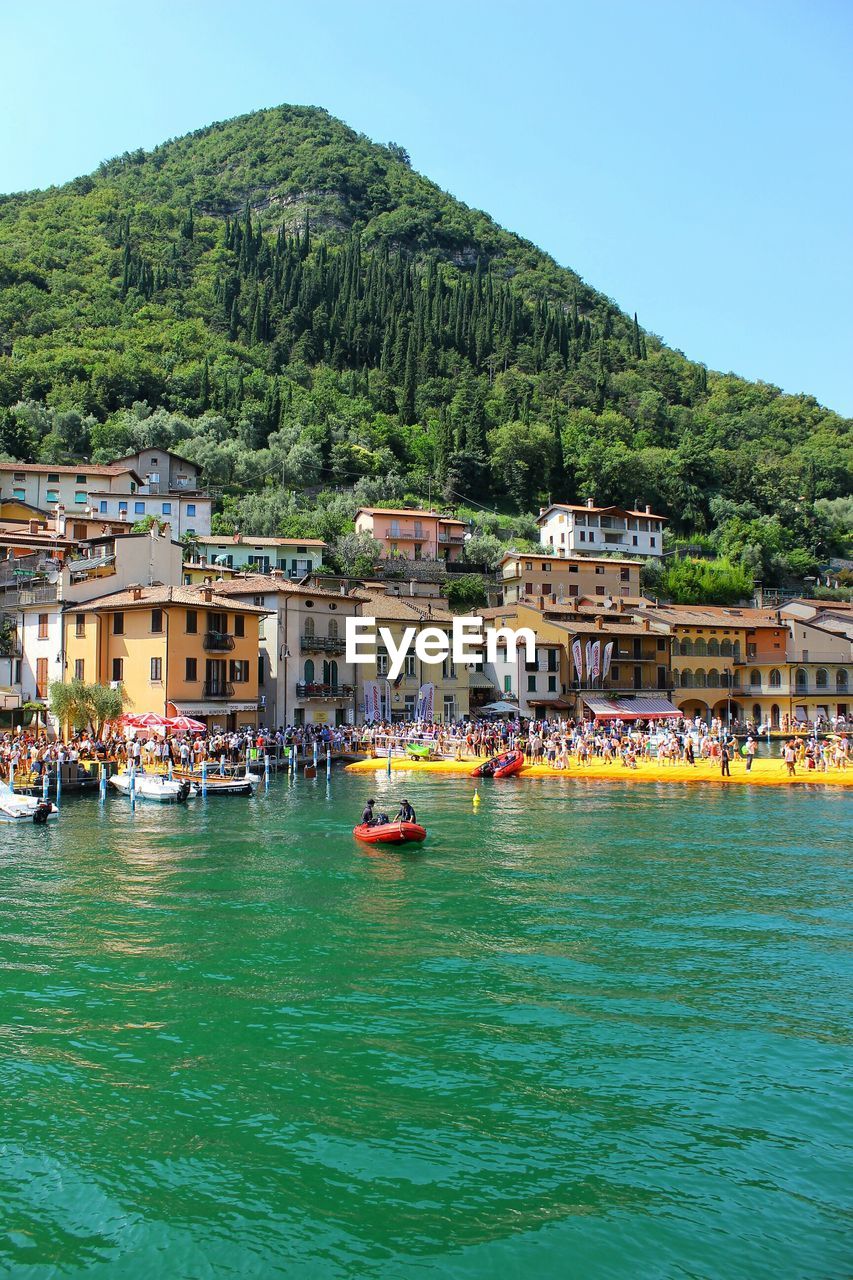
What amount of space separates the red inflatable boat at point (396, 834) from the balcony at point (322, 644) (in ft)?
103

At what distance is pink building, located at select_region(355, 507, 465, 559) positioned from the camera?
9481 centimetres

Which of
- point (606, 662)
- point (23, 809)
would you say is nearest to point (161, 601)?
point (23, 809)

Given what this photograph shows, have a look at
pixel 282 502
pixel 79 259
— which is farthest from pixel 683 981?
pixel 79 259

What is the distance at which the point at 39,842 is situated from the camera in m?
32.9

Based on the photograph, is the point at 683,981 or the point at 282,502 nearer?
the point at 683,981

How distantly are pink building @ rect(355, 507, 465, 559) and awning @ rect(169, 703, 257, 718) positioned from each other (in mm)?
38398

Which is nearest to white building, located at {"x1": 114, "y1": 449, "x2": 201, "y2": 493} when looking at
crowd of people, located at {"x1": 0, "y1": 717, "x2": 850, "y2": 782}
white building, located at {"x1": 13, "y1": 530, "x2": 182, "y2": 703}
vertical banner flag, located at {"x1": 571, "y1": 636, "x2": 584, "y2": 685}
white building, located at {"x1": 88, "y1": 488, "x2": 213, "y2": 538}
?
white building, located at {"x1": 88, "y1": 488, "x2": 213, "y2": 538}

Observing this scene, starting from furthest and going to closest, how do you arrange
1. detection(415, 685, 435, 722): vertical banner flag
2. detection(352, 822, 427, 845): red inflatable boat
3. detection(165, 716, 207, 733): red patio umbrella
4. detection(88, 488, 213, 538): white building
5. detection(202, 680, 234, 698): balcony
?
detection(88, 488, 213, 538): white building < detection(415, 685, 435, 722): vertical banner flag < detection(202, 680, 234, 698): balcony < detection(165, 716, 207, 733): red patio umbrella < detection(352, 822, 427, 845): red inflatable boat

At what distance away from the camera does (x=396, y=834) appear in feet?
105

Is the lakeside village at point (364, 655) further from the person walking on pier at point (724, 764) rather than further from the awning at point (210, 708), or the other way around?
the person walking on pier at point (724, 764)

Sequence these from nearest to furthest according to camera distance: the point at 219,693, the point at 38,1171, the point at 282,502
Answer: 1. the point at 38,1171
2. the point at 219,693
3. the point at 282,502

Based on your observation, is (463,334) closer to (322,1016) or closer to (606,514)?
(606,514)

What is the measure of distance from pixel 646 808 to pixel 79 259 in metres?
163

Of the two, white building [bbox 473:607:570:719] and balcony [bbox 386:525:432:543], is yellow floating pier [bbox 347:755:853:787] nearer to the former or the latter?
white building [bbox 473:607:570:719]
